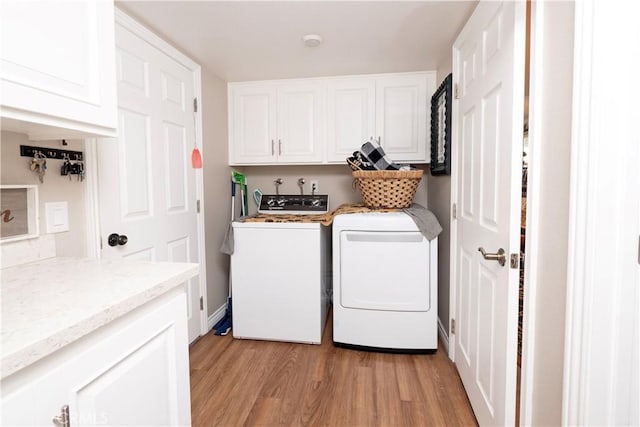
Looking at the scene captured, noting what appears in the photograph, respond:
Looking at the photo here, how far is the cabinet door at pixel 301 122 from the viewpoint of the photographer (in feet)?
8.72

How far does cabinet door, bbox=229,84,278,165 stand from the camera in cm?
271

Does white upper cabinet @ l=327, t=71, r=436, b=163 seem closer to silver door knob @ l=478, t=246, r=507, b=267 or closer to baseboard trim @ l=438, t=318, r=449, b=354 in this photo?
baseboard trim @ l=438, t=318, r=449, b=354

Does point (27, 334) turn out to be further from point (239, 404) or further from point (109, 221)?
point (239, 404)

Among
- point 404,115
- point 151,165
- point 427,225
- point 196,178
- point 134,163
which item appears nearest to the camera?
point 134,163

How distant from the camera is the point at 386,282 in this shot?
2.10 m

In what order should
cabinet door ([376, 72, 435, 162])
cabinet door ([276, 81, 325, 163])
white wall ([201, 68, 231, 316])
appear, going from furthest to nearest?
cabinet door ([276, 81, 325, 163]) < cabinet door ([376, 72, 435, 162]) < white wall ([201, 68, 231, 316])

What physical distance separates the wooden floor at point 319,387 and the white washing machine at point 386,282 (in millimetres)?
144

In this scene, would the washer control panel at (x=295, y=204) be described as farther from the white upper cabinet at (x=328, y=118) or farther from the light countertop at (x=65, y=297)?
the light countertop at (x=65, y=297)

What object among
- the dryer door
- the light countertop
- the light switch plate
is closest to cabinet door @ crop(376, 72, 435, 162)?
the dryer door

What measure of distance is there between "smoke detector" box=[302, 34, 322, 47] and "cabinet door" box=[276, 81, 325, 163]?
63cm

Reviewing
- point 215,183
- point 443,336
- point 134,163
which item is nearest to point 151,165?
point 134,163

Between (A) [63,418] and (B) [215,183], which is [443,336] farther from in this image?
(A) [63,418]

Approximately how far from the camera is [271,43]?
6.61ft

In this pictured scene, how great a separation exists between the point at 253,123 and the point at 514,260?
2.26 meters
